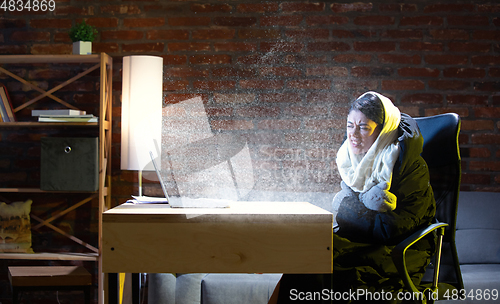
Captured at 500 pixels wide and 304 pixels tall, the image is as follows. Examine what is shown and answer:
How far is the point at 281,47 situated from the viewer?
2.37 metres

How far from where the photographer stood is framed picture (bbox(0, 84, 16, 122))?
2266 millimetres

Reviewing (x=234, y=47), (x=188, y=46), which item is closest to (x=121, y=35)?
(x=188, y=46)

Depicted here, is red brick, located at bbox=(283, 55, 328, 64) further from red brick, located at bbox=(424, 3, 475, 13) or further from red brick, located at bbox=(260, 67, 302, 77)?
red brick, located at bbox=(424, 3, 475, 13)

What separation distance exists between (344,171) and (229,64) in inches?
37.3

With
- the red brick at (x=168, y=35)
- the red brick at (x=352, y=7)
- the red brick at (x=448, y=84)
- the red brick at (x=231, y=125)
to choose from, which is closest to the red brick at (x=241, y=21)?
the red brick at (x=168, y=35)

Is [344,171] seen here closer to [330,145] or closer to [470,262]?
[330,145]

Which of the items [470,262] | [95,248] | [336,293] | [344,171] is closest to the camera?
[336,293]

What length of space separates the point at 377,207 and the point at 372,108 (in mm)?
438

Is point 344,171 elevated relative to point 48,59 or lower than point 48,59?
lower

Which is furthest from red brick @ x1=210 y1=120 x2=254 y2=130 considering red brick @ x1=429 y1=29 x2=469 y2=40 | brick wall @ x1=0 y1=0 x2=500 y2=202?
red brick @ x1=429 y1=29 x2=469 y2=40

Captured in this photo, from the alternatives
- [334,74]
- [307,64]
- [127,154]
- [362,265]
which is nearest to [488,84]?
[334,74]

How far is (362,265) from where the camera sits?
1.58m

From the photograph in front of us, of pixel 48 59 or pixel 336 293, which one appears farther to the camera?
pixel 48 59

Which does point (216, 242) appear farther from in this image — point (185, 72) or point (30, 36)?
point (30, 36)
